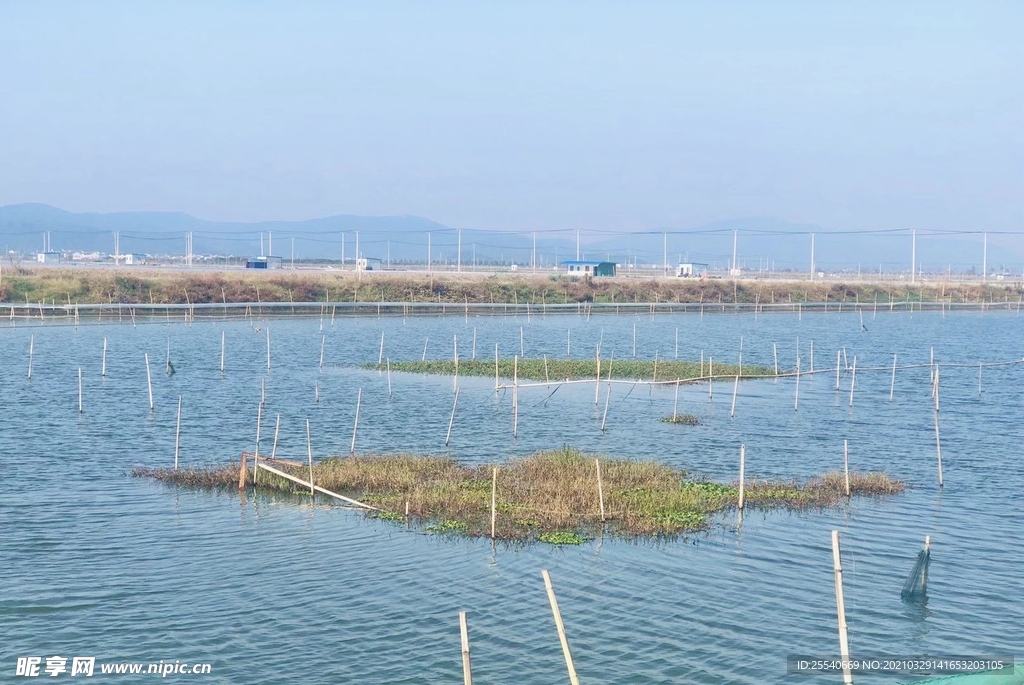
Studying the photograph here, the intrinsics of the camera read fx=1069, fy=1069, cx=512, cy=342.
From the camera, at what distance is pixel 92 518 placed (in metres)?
17.5

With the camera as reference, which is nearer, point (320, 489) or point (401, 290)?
point (320, 489)

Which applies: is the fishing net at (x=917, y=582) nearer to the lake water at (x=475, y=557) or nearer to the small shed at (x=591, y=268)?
the lake water at (x=475, y=557)

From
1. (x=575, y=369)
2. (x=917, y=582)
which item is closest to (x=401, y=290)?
(x=575, y=369)

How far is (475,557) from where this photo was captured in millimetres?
15617

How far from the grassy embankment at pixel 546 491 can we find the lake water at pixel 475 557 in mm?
516

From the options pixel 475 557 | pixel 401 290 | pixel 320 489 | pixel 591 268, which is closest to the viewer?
pixel 475 557

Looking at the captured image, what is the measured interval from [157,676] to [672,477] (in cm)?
1075

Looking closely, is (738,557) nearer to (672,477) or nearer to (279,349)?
(672,477)

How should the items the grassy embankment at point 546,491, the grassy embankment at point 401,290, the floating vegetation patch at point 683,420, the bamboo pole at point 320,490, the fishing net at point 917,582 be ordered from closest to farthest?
the fishing net at point 917,582
the grassy embankment at point 546,491
the bamboo pole at point 320,490
the floating vegetation patch at point 683,420
the grassy embankment at point 401,290

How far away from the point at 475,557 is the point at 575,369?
21205 millimetres

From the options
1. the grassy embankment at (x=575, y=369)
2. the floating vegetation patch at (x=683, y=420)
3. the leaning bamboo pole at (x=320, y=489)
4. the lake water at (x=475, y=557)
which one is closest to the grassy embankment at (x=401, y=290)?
the grassy embankment at (x=575, y=369)

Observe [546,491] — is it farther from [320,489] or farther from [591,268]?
[591,268]

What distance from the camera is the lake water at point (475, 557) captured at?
490 inches

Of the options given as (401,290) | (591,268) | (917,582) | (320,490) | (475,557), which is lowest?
(475,557)
